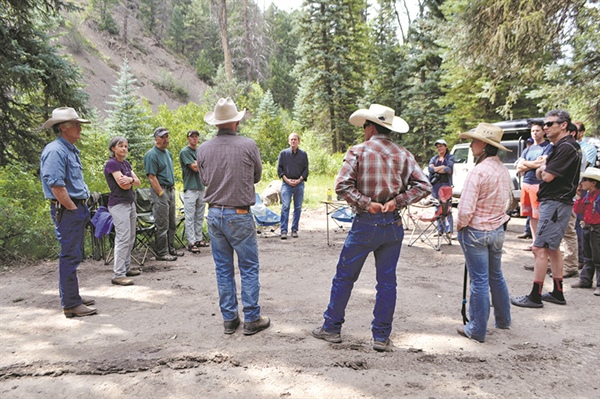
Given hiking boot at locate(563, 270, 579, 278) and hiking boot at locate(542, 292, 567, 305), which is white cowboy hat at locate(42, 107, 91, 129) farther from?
hiking boot at locate(563, 270, 579, 278)

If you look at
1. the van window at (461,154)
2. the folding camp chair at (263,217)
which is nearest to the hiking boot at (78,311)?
the folding camp chair at (263,217)

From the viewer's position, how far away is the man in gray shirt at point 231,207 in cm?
351

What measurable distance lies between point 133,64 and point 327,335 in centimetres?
4538

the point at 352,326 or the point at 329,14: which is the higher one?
the point at 329,14

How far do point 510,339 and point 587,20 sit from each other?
9.84 meters

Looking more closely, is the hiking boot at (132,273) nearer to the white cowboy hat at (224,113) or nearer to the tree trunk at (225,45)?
the white cowboy hat at (224,113)

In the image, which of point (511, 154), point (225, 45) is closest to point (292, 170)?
point (511, 154)

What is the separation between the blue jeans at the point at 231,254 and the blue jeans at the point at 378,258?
2.62 feet

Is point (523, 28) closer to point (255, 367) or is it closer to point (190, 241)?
point (190, 241)

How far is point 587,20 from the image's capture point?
966 centimetres

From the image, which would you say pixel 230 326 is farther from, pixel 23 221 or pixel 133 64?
pixel 133 64

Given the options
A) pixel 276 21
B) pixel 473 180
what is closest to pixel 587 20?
pixel 473 180

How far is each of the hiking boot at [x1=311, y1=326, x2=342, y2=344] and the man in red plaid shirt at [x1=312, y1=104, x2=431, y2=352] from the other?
257 millimetres

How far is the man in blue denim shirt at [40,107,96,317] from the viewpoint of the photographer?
3857 mm
